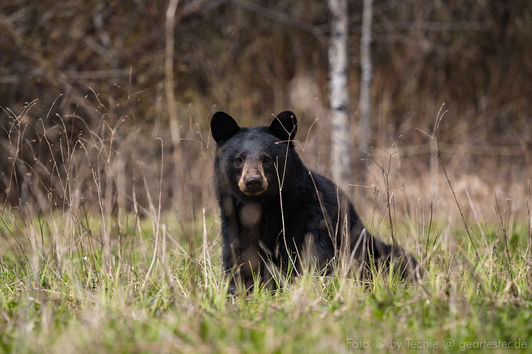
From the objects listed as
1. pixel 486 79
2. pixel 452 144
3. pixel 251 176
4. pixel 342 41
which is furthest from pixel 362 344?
pixel 486 79

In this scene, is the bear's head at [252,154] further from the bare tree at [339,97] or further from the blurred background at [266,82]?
the bare tree at [339,97]

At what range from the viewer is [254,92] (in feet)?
37.1

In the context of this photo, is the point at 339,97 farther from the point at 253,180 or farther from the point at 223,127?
the point at 253,180

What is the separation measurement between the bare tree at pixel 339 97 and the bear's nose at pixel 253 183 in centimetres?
322

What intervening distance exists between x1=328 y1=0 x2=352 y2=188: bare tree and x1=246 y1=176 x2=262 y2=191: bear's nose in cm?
322

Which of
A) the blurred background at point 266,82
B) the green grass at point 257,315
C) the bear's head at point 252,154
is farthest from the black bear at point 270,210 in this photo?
the blurred background at point 266,82

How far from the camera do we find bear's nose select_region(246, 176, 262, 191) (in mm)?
3689

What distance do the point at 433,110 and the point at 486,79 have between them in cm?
273

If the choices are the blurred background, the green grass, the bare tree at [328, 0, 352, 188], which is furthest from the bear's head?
the bare tree at [328, 0, 352, 188]

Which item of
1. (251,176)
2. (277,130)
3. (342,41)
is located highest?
(342,41)

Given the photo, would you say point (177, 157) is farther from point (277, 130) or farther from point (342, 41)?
point (342, 41)

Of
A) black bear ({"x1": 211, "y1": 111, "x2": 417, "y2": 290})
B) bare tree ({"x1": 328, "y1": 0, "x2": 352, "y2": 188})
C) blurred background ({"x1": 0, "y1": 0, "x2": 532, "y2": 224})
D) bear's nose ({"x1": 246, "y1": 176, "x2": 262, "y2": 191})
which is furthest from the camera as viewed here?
blurred background ({"x1": 0, "y1": 0, "x2": 532, "y2": 224})

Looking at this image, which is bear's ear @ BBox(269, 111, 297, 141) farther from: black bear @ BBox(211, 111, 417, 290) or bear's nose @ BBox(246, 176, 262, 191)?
bear's nose @ BBox(246, 176, 262, 191)

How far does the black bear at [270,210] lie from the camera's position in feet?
12.6
